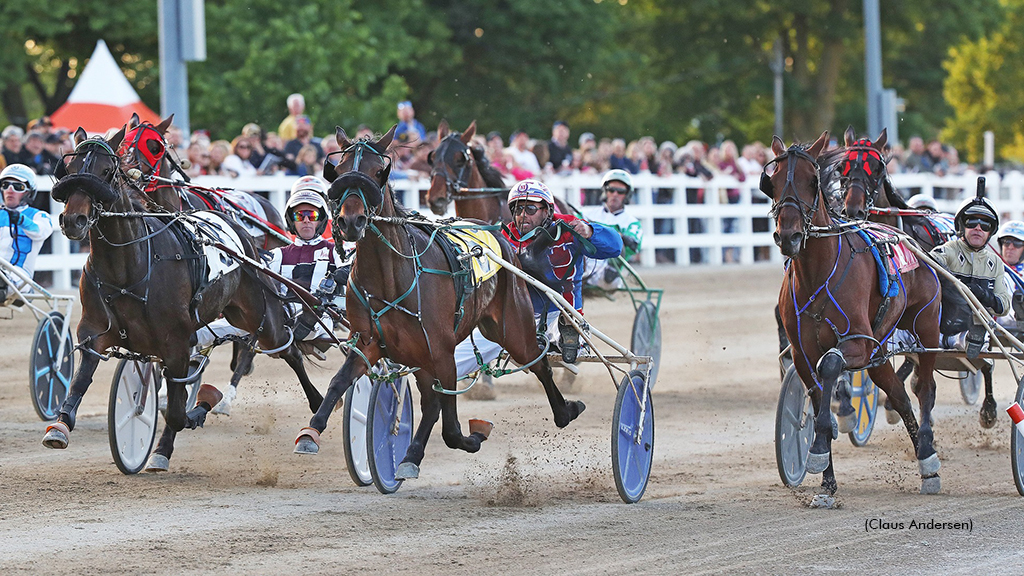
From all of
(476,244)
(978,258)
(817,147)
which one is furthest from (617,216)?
(817,147)

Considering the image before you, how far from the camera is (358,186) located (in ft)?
23.3

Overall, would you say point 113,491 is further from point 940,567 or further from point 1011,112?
point 1011,112

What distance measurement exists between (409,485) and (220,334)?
69.4 inches

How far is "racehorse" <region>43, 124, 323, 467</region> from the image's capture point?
24.9 ft

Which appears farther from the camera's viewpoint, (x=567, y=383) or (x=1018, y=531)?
(x=567, y=383)

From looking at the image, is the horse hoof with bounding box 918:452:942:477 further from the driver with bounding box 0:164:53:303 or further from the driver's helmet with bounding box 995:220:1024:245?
the driver with bounding box 0:164:53:303

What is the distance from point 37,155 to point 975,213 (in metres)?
9.10

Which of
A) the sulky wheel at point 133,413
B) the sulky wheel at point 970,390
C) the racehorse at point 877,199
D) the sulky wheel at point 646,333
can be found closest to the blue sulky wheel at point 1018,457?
the racehorse at point 877,199

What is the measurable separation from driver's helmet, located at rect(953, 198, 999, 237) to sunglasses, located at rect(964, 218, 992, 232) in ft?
0.06

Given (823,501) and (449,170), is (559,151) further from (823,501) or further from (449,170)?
(823,501)

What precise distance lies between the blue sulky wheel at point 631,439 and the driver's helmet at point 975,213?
2.31m

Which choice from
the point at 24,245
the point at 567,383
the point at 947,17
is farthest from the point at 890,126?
the point at 24,245

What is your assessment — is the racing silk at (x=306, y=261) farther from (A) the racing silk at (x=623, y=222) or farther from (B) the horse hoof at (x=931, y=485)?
(B) the horse hoof at (x=931, y=485)

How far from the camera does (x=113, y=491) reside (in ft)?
25.8
